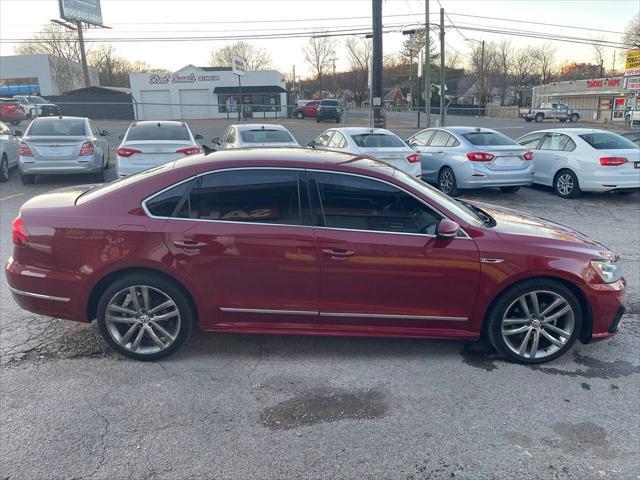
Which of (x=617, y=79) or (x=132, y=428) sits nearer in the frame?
(x=132, y=428)

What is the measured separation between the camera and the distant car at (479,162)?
10438 millimetres

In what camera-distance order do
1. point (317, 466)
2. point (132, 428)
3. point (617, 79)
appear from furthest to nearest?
point (617, 79), point (132, 428), point (317, 466)

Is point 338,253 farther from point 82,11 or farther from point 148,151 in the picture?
point 82,11

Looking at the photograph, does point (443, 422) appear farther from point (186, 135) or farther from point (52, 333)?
point (186, 135)

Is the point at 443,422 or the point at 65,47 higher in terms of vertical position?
the point at 65,47

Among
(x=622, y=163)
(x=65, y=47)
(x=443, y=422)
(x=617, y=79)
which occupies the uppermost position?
(x=65, y=47)

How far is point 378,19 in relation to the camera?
54.4 feet

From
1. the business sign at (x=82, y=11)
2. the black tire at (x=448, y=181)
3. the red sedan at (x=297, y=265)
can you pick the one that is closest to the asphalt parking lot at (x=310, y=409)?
the red sedan at (x=297, y=265)

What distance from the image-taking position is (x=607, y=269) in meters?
3.95

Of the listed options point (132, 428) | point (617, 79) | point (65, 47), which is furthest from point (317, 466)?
point (65, 47)

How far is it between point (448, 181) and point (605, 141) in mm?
3227

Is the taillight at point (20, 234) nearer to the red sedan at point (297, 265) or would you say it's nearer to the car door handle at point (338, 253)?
the red sedan at point (297, 265)

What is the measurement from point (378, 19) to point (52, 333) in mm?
15121

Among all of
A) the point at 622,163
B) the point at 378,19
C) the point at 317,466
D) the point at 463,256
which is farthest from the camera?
the point at 378,19
